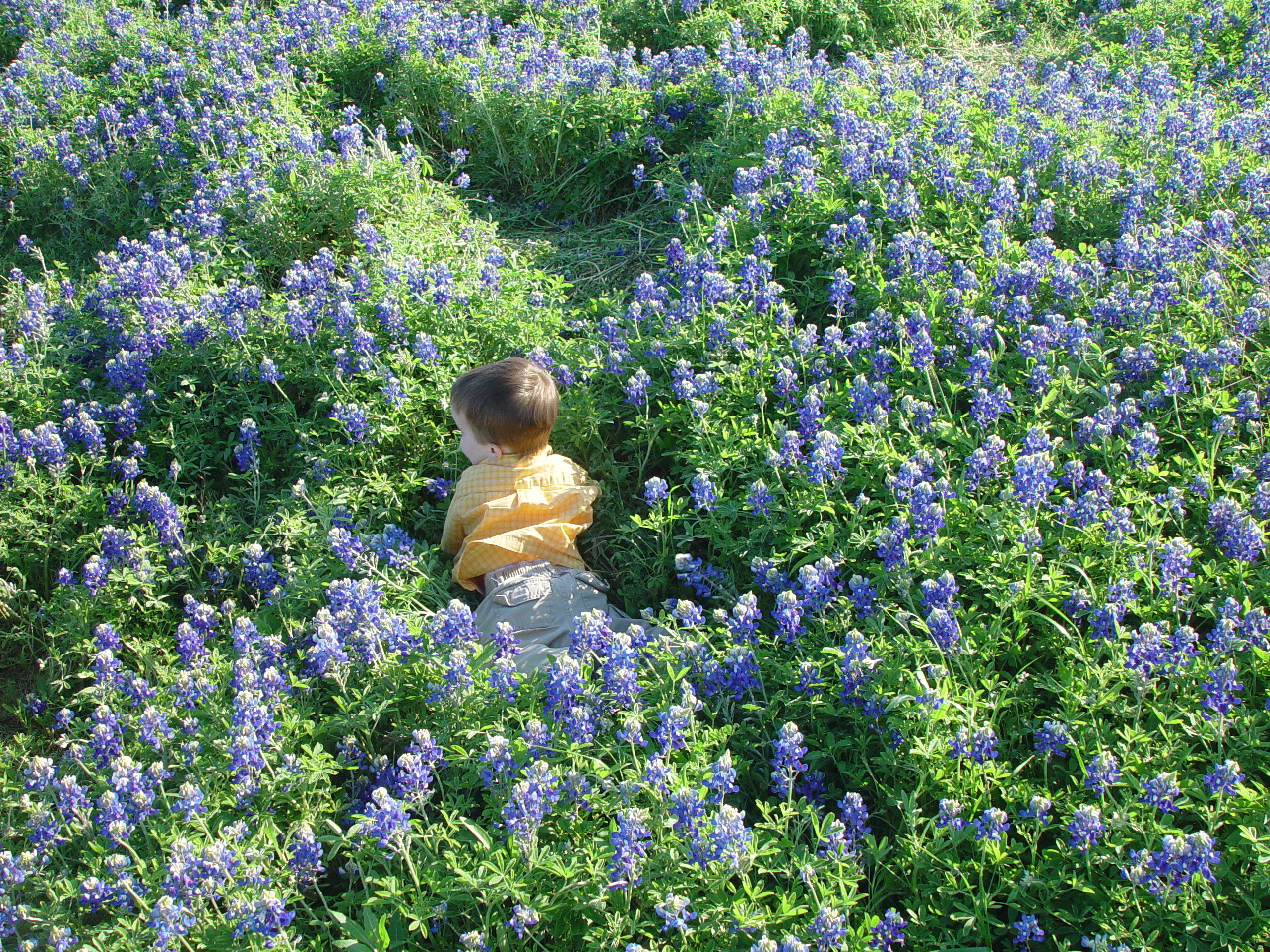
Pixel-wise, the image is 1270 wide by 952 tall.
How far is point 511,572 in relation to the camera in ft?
12.4

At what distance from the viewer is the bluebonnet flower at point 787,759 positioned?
2750 mm

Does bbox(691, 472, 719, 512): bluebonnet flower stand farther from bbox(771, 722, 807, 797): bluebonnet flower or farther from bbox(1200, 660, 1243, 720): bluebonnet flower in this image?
bbox(1200, 660, 1243, 720): bluebonnet flower

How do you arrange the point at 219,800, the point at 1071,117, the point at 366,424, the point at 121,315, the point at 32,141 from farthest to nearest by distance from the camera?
the point at 32,141 < the point at 1071,117 < the point at 121,315 < the point at 366,424 < the point at 219,800

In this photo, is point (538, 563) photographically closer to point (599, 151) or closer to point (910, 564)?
point (910, 564)

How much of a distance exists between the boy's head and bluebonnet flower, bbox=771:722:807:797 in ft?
5.54

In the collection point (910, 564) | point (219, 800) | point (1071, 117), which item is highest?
point (1071, 117)

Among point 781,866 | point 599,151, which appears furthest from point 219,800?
point 599,151

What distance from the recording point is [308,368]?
4703mm

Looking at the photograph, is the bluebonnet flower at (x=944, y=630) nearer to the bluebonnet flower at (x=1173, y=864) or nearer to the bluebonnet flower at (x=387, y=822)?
the bluebonnet flower at (x=1173, y=864)

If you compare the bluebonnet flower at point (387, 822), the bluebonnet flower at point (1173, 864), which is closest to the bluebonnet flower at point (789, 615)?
the bluebonnet flower at point (1173, 864)

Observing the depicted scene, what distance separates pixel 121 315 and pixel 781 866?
175 inches

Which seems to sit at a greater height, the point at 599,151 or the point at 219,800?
the point at 599,151

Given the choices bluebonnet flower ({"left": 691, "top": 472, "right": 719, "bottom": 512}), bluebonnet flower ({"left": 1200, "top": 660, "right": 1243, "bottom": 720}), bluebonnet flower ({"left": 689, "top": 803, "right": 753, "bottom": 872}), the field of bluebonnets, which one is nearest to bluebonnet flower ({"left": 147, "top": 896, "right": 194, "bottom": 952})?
the field of bluebonnets

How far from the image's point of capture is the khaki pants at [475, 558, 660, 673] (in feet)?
11.6
